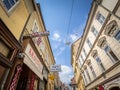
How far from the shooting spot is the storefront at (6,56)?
4.16 meters

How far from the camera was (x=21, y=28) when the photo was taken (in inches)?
235

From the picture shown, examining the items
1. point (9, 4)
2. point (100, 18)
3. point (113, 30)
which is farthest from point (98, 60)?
point (9, 4)

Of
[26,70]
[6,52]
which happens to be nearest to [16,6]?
[6,52]

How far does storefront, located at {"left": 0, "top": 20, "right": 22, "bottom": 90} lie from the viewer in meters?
4.16

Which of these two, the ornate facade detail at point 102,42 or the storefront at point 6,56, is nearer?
the storefront at point 6,56

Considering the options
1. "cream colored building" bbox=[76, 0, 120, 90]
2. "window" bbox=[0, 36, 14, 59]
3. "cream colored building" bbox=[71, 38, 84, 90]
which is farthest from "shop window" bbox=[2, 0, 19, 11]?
"cream colored building" bbox=[71, 38, 84, 90]

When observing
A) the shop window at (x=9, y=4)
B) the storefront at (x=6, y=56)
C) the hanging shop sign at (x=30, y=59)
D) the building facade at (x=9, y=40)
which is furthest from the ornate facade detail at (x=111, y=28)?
the storefront at (x=6, y=56)

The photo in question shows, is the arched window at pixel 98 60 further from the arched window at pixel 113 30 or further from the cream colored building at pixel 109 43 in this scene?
the arched window at pixel 113 30

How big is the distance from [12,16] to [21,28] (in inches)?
39.8

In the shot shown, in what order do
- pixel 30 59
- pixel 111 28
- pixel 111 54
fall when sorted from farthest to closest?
pixel 111 54 < pixel 111 28 < pixel 30 59

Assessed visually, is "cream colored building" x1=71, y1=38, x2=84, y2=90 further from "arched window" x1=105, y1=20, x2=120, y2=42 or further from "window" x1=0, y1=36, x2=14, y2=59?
"window" x1=0, y1=36, x2=14, y2=59

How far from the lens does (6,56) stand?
15.3 feet

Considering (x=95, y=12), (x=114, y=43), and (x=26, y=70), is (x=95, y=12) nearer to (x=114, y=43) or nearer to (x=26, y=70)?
(x=114, y=43)

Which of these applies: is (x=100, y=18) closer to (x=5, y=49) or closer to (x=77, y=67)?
(x=5, y=49)
